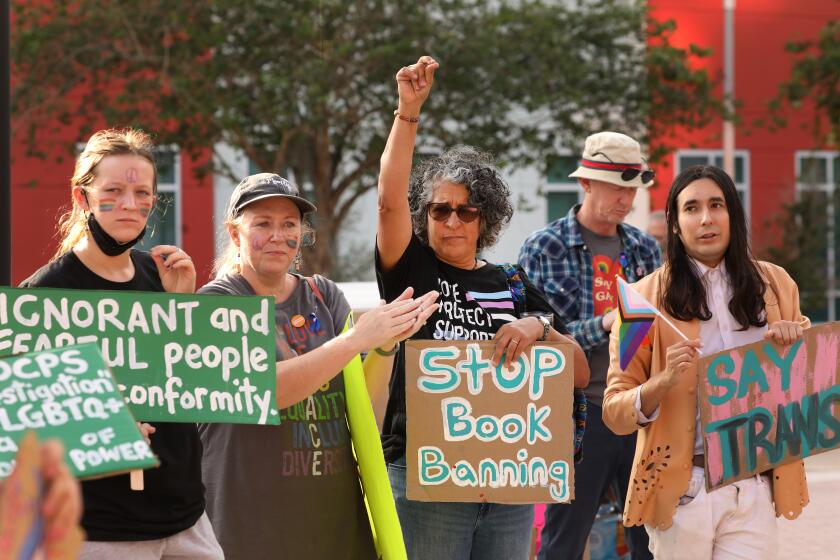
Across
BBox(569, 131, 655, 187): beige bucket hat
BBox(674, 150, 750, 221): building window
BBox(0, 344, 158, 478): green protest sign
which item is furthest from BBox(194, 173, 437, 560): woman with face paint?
BBox(674, 150, 750, 221): building window

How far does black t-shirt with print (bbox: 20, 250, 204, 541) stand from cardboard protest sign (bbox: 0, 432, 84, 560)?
145cm

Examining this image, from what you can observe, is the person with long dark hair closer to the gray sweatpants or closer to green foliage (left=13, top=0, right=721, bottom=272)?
the gray sweatpants

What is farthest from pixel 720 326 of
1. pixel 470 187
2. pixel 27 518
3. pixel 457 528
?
pixel 27 518

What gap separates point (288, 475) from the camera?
11.7 feet

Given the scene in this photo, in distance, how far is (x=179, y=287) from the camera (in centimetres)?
356

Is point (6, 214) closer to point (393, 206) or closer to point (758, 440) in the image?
point (393, 206)

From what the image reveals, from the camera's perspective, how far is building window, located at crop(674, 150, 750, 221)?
843 inches

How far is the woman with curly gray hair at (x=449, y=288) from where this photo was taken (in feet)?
12.7

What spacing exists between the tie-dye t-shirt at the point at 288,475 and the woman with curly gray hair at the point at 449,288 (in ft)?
1.20

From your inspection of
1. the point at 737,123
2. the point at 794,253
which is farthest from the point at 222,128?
the point at 794,253

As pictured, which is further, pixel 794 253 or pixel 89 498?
→ pixel 794 253

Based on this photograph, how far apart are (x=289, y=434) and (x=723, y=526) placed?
1.48 meters

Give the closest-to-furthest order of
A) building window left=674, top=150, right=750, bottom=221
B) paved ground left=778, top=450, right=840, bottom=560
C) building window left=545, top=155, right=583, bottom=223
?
paved ground left=778, top=450, right=840, bottom=560
building window left=545, top=155, right=583, bottom=223
building window left=674, top=150, right=750, bottom=221

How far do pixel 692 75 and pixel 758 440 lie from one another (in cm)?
1407
